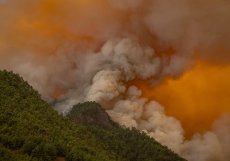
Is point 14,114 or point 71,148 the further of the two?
point 14,114

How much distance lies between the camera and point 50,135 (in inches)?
3536

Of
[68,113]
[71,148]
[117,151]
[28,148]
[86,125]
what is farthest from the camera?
[68,113]

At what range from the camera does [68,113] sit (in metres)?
176

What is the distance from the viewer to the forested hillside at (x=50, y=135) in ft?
257

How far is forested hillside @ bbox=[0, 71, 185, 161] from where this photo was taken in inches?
3086

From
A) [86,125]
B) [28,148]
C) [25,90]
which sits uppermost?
[86,125]

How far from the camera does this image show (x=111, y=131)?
164 metres

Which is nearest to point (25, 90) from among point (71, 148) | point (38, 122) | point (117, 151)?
point (38, 122)

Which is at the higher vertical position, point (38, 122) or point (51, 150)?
point (38, 122)

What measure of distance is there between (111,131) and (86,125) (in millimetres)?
8894

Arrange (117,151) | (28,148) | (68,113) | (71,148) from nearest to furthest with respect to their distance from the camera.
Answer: (28,148) < (71,148) < (117,151) < (68,113)

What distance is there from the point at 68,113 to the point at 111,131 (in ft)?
64.2

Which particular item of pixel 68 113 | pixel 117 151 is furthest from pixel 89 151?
pixel 68 113

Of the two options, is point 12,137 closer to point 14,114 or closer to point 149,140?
point 14,114
